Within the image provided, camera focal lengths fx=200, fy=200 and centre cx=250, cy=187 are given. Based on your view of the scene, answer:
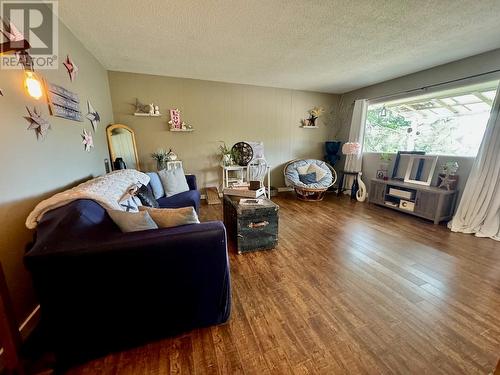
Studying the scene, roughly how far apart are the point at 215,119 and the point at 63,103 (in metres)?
2.57

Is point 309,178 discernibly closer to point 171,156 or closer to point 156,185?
point 171,156

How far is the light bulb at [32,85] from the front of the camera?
1.37m

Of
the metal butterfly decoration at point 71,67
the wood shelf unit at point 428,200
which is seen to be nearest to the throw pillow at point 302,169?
the wood shelf unit at point 428,200

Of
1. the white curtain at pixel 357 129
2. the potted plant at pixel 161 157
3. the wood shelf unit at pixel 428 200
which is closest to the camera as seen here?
the wood shelf unit at pixel 428 200

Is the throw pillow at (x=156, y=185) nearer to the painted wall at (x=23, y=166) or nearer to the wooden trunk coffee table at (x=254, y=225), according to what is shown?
the painted wall at (x=23, y=166)

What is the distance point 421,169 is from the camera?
3.37m

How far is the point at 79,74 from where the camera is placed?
2266 mm

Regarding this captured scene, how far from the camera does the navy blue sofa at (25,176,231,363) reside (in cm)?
94

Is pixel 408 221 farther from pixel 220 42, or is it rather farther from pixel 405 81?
pixel 220 42

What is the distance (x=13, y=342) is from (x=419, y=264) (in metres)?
2.97

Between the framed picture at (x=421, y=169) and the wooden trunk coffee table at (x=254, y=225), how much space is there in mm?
2779

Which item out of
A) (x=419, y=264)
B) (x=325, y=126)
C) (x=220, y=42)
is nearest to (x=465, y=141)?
(x=419, y=264)

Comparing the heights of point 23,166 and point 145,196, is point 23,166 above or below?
above


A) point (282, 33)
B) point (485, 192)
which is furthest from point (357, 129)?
point (282, 33)
